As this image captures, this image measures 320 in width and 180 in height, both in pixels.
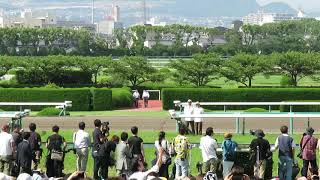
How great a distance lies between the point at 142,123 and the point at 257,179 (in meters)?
13.1

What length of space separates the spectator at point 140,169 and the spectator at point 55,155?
1.76 meters

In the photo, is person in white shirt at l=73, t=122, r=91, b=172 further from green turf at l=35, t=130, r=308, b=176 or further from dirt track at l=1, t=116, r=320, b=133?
dirt track at l=1, t=116, r=320, b=133

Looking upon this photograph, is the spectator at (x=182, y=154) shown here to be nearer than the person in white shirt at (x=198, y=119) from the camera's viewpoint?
Yes

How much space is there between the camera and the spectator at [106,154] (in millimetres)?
14023

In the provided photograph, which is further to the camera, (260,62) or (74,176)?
(260,62)

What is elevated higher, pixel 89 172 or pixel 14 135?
pixel 14 135

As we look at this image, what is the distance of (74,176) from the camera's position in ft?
33.6

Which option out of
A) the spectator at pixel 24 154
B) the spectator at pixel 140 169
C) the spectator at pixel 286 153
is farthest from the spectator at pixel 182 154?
the spectator at pixel 24 154

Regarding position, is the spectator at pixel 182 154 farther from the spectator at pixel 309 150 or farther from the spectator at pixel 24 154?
the spectator at pixel 24 154

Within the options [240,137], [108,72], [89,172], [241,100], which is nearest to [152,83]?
[108,72]

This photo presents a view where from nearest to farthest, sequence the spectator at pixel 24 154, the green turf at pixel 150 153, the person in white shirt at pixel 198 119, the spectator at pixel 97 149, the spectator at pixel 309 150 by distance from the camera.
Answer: the spectator at pixel 24 154 < the spectator at pixel 97 149 < the spectator at pixel 309 150 < the green turf at pixel 150 153 < the person in white shirt at pixel 198 119

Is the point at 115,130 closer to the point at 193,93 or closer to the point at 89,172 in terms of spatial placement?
the point at 89,172

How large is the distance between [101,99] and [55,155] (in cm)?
2107

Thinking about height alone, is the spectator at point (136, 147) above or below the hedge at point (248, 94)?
above
